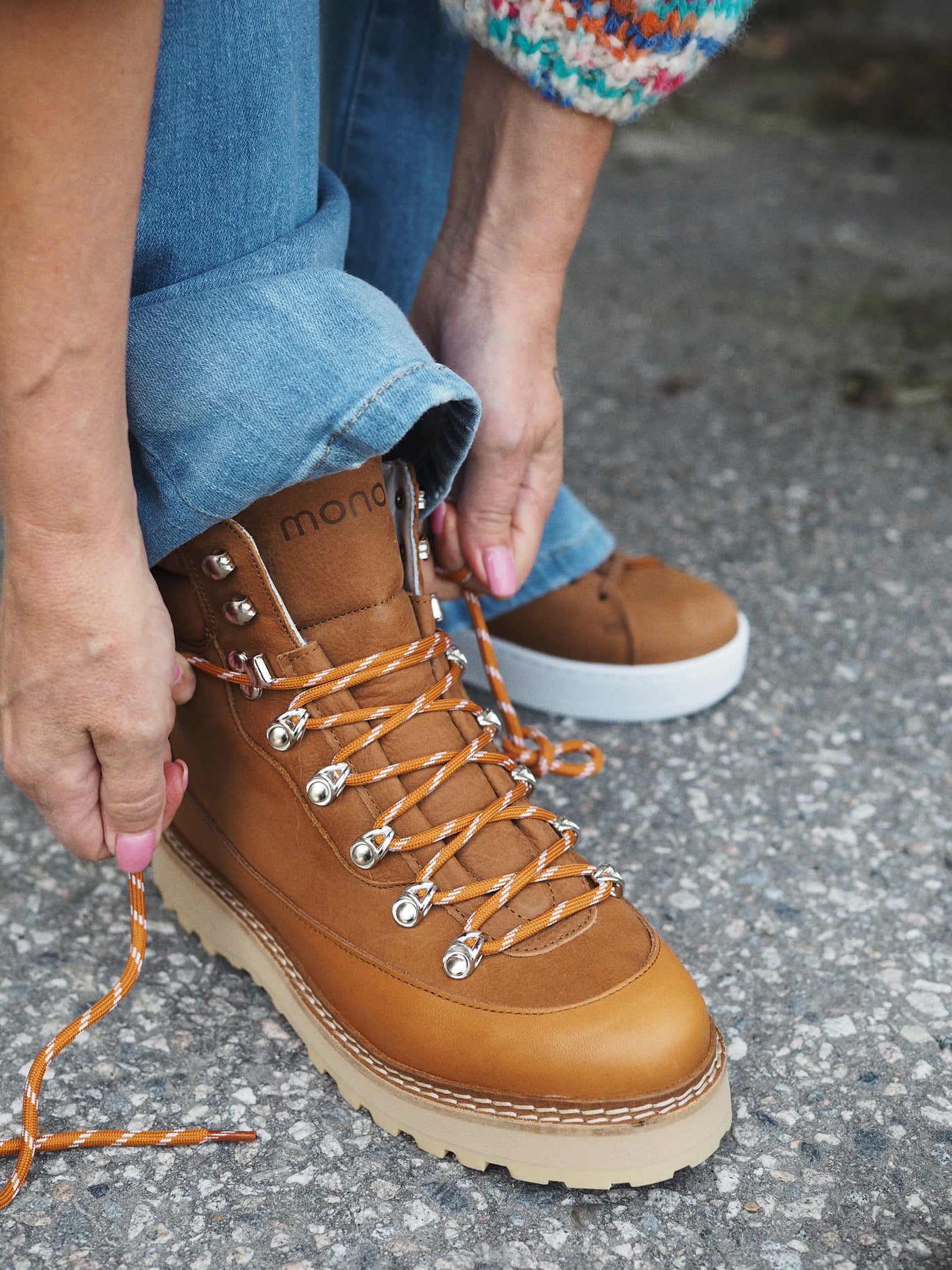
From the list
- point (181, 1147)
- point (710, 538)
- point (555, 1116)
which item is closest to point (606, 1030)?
point (555, 1116)

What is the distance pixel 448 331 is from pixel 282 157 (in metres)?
0.25

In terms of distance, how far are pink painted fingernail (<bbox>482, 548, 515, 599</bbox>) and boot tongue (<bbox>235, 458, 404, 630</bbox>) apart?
17 centimetres

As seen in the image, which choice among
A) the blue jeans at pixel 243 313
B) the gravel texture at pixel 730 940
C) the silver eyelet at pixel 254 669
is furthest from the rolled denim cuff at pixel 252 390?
the gravel texture at pixel 730 940

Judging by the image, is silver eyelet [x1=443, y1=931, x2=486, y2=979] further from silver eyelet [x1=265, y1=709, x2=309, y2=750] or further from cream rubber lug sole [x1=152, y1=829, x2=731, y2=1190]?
silver eyelet [x1=265, y1=709, x2=309, y2=750]

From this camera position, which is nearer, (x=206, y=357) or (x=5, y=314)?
(x=5, y=314)

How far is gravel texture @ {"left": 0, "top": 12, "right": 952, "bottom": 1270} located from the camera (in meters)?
0.84

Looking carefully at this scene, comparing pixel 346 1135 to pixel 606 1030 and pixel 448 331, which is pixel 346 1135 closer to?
pixel 606 1030

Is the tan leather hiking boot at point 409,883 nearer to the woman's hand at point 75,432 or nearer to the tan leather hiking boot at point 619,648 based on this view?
the woman's hand at point 75,432

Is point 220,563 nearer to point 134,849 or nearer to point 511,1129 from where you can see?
point 134,849

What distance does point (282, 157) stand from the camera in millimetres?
871

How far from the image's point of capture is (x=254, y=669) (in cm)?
91

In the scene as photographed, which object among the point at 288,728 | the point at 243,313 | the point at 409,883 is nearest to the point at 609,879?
the point at 409,883

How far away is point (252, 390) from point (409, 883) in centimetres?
39

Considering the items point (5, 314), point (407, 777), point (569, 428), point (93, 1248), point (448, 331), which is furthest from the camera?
point (569, 428)
